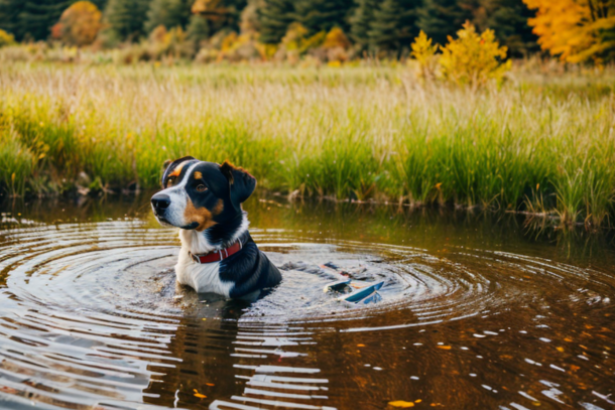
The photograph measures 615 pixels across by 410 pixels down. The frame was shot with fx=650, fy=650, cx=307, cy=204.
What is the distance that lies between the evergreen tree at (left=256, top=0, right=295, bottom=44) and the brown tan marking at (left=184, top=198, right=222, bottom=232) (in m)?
53.2

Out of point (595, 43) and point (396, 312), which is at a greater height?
point (595, 43)

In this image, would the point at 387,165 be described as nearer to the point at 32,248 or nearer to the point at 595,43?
the point at 32,248

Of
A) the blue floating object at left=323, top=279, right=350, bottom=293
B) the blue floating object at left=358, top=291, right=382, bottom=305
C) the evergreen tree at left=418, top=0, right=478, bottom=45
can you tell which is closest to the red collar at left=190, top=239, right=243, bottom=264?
the blue floating object at left=323, top=279, right=350, bottom=293

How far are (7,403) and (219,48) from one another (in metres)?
56.3

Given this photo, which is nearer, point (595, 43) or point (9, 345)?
point (9, 345)

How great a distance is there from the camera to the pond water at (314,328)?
3797 mm

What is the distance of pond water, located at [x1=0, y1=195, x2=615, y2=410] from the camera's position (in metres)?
3.80

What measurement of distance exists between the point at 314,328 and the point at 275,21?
54.3 m

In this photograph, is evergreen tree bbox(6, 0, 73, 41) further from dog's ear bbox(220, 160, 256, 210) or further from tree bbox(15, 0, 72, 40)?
dog's ear bbox(220, 160, 256, 210)

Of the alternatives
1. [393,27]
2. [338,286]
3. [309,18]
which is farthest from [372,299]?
[309,18]

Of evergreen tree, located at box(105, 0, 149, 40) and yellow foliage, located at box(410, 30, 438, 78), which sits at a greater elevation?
evergreen tree, located at box(105, 0, 149, 40)

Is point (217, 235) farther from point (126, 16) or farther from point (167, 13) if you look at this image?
point (126, 16)

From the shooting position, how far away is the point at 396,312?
5.40 m

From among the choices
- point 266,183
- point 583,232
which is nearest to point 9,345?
point 583,232
